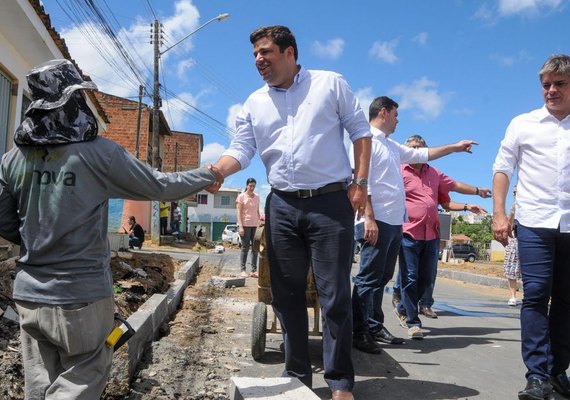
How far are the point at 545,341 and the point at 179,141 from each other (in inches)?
1982

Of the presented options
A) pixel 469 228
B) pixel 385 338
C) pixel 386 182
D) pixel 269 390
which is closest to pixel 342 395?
pixel 269 390

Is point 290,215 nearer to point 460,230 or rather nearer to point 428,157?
point 428,157

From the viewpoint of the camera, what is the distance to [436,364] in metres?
4.55

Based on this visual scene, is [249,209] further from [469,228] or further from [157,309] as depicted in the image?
[469,228]

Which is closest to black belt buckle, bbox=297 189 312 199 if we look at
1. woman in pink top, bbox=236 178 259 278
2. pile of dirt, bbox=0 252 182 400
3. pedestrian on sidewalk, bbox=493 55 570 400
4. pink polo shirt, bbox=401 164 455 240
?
pedestrian on sidewalk, bbox=493 55 570 400

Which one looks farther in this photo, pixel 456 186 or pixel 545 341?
pixel 456 186

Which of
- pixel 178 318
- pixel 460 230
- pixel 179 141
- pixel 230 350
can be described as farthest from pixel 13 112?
pixel 460 230

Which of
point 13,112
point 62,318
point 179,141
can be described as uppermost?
point 179,141

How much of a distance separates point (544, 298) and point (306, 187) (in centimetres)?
169

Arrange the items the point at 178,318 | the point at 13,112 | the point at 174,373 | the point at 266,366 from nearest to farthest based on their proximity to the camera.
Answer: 1. the point at 174,373
2. the point at 266,366
3. the point at 178,318
4. the point at 13,112

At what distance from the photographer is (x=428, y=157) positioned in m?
5.36

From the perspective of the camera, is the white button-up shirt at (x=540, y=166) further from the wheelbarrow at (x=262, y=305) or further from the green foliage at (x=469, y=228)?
the green foliage at (x=469, y=228)

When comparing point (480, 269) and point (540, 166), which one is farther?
point (480, 269)

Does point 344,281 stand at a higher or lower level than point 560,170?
lower
